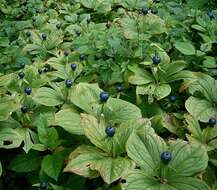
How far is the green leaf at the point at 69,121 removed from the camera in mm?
2590

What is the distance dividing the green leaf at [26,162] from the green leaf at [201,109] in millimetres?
1066

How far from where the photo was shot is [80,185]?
2.53 meters

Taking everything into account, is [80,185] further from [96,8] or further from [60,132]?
[96,8]

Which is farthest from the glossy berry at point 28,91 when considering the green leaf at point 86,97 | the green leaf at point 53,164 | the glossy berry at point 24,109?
the green leaf at point 53,164

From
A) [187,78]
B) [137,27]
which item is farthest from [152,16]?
[187,78]

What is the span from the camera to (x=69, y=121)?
2.66 metres

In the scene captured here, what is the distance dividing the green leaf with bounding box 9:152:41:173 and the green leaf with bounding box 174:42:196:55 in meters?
1.44

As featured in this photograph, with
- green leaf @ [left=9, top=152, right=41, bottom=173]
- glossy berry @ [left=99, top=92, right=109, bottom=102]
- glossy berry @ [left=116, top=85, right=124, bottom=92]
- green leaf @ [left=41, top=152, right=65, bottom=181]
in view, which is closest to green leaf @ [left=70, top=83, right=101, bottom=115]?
glossy berry @ [left=99, top=92, right=109, bottom=102]

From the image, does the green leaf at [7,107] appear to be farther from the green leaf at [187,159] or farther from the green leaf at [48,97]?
the green leaf at [187,159]

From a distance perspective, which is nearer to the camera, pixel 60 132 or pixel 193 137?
pixel 193 137

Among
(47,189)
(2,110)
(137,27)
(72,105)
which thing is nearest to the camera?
(47,189)

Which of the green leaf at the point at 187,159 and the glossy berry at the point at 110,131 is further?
the glossy berry at the point at 110,131

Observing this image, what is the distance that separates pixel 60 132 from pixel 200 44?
5.06 feet

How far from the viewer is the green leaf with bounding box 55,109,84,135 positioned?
102 inches
